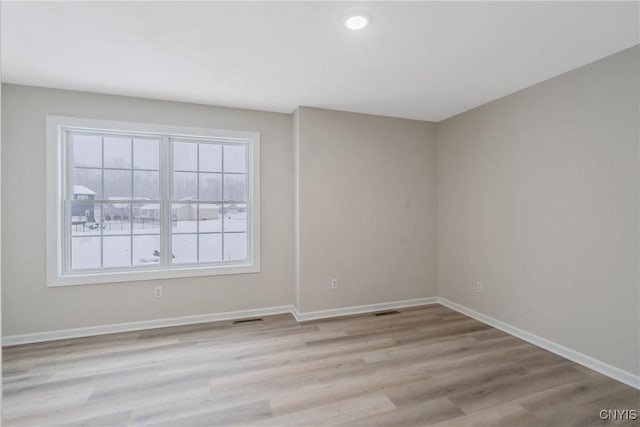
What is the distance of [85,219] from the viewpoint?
3523mm

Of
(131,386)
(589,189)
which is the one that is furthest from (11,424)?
(589,189)

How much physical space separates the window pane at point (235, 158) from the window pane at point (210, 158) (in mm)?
82

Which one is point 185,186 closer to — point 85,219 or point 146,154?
point 146,154

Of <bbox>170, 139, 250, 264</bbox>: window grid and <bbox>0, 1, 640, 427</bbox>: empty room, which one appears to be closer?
<bbox>0, 1, 640, 427</bbox>: empty room

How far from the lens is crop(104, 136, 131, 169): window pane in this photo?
3.59 metres

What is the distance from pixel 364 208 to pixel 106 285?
3.00 metres

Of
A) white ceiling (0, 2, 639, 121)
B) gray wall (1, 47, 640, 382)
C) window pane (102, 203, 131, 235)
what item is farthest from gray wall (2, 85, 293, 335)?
window pane (102, 203, 131, 235)

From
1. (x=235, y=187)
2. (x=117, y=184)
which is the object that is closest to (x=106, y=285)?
(x=117, y=184)

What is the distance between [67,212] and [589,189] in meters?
4.93

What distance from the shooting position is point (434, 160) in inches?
180

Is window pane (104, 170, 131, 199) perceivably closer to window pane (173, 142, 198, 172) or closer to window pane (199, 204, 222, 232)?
window pane (173, 142, 198, 172)

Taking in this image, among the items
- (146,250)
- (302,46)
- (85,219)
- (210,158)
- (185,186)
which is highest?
(302,46)

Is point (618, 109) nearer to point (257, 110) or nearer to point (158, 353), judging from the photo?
point (257, 110)

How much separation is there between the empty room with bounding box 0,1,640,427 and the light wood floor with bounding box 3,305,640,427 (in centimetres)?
2
